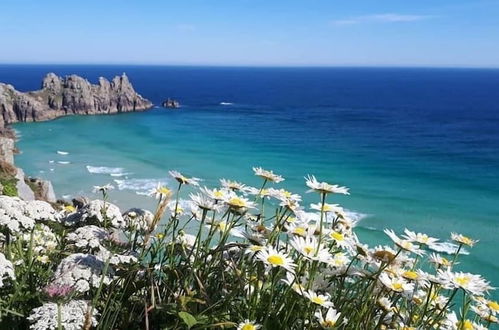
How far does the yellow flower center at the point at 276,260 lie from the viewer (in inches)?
94.7

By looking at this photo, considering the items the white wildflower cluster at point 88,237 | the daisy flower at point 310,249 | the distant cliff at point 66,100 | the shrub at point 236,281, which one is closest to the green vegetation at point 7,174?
the white wildflower cluster at point 88,237

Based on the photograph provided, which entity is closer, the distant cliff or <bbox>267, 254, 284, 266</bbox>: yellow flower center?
<bbox>267, 254, 284, 266</bbox>: yellow flower center

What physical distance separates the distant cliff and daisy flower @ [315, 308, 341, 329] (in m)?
77.0

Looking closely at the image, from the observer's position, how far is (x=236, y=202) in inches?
112

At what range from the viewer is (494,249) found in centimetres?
2662

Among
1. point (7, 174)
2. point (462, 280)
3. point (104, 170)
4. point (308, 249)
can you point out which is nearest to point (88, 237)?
point (308, 249)

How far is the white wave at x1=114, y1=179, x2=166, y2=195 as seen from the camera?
35.8 meters

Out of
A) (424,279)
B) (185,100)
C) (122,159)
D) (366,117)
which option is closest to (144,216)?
(424,279)

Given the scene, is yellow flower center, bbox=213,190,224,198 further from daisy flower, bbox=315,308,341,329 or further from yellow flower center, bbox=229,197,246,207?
daisy flower, bbox=315,308,341,329

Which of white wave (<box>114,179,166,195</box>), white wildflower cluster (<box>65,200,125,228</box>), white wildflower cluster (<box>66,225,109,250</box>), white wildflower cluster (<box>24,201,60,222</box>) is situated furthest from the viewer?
white wave (<box>114,179,166,195</box>)

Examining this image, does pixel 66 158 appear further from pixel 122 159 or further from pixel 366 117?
pixel 366 117

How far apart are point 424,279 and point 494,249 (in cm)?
2687

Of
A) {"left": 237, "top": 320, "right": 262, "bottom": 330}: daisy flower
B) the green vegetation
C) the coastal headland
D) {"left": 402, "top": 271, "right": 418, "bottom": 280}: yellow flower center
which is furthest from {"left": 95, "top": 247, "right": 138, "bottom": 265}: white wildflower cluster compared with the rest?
the coastal headland

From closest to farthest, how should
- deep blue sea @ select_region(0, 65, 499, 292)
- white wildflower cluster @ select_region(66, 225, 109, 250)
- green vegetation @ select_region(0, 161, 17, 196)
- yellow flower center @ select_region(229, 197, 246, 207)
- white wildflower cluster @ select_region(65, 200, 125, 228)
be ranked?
yellow flower center @ select_region(229, 197, 246, 207) → white wildflower cluster @ select_region(66, 225, 109, 250) → white wildflower cluster @ select_region(65, 200, 125, 228) → green vegetation @ select_region(0, 161, 17, 196) → deep blue sea @ select_region(0, 65, 499, 292)
